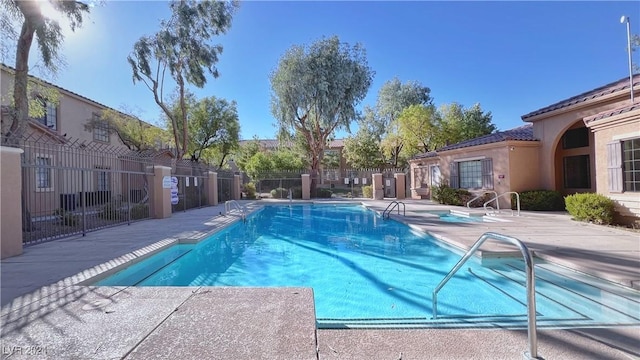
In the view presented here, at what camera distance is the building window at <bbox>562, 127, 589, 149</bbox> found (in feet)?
44.6

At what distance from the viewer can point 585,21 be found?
14070mm

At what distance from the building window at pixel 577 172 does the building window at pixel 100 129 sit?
25886 millimetres

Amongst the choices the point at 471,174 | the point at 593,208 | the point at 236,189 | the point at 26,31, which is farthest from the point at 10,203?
the point at 236,189

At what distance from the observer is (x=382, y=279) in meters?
6.18

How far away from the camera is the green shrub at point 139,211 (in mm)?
12484

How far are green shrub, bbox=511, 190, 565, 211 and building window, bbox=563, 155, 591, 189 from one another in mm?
1165

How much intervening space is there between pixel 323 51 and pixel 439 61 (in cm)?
825

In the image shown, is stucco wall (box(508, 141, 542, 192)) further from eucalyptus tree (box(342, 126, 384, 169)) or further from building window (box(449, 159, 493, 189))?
eucalyptus tree (box(342, 126, 384, 169))

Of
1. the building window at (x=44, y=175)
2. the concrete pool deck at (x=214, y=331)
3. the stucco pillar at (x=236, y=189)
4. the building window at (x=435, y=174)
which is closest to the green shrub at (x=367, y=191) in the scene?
the building window at (x=435, y=174)

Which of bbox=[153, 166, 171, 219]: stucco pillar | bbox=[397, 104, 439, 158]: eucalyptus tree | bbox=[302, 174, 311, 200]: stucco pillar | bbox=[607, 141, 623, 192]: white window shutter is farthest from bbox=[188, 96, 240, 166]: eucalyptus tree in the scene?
bbox=[607, 141, 623, 192]: white window shutter

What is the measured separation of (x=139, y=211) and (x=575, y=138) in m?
19.1

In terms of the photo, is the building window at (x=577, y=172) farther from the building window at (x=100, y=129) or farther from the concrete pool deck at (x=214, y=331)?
the building window at (x=100, y=129)

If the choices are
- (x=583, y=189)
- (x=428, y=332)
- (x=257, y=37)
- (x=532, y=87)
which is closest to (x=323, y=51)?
(x=257, y=37)

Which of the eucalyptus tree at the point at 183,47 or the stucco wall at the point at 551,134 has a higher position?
the eucalyptus tree at the point at 183,47
